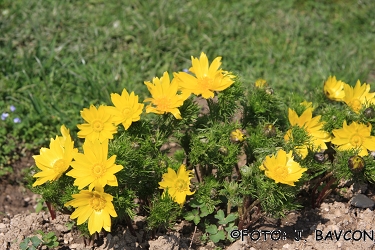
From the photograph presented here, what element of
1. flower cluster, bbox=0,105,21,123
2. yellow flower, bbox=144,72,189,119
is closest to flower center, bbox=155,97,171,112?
yellow flower, bbox=144,72,189,119

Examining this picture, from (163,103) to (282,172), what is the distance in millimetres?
607

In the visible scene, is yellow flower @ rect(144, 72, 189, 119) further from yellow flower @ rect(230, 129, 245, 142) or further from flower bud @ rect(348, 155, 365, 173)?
flower bud @ rect(348, 155, 365, 173)

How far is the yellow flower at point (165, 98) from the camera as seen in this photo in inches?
89.7

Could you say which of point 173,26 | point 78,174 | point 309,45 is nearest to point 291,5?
point 309,45

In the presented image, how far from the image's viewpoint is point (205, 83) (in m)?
2.36

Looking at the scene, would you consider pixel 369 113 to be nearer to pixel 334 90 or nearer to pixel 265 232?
pixel 334 90

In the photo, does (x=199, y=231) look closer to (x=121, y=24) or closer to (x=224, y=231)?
(x=224, y=231)

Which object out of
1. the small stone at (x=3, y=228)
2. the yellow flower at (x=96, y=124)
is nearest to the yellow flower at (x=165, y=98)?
the yellow flower at (x=96, y=124)

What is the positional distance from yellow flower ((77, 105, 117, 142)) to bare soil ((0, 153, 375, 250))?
529 mm

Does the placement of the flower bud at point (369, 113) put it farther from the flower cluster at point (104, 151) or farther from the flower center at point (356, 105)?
the flower cluster at point (104, 151)

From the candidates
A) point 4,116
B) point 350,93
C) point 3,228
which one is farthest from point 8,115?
point 350,93

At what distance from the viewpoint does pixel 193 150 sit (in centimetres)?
236

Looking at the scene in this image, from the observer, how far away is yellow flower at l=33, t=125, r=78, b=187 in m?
2.18

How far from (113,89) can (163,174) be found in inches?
56.0
